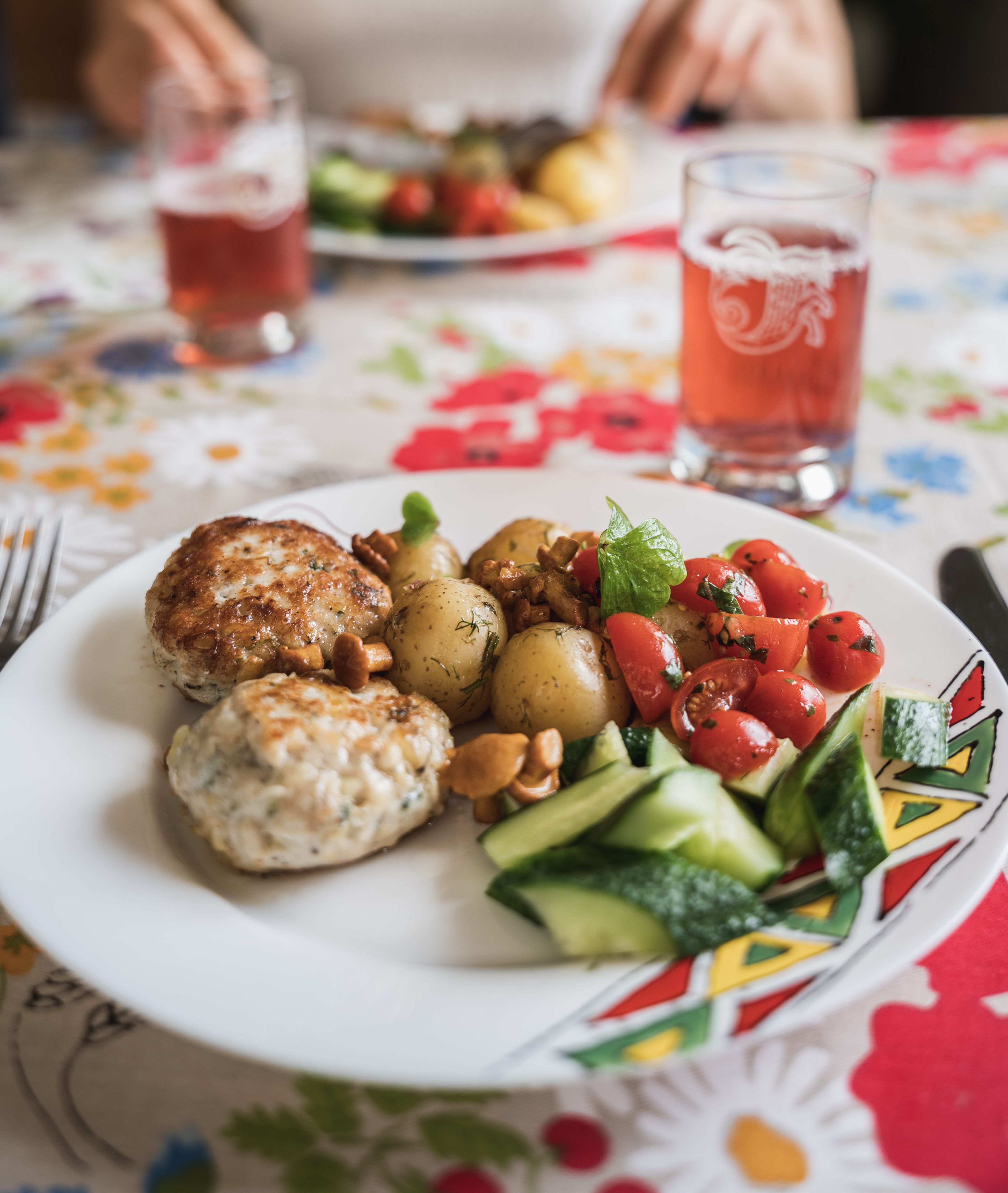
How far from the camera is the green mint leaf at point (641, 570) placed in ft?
4.44

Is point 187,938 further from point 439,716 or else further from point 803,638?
point 803,638

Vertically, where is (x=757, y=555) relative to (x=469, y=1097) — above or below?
above

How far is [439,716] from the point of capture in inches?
50.8

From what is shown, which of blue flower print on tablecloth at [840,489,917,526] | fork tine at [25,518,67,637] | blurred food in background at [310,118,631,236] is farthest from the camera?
blurred food in background at [310,118,631,236]

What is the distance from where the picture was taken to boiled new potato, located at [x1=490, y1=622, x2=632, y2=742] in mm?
1326

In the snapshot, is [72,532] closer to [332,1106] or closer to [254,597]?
[254,597]

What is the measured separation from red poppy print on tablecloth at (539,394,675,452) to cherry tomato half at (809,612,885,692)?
89 centimetres

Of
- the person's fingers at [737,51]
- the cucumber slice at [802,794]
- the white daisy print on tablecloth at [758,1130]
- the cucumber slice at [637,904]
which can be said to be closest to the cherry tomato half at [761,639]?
the cucumber slice at [802,794]

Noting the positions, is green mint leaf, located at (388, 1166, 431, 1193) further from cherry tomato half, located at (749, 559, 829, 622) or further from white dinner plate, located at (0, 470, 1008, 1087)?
cherry tomato half, located at (749, 559, 829, 622)

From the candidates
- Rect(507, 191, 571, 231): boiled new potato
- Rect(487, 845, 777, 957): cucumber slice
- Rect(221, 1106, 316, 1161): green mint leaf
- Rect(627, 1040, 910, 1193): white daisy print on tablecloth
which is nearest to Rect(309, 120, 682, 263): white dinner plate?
Rect(507, 191, 571, 231): boiled new potato

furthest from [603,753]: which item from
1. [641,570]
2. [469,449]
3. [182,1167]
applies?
[469,449]

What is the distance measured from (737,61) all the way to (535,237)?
1482 millimetres

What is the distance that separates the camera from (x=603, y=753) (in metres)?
1.22

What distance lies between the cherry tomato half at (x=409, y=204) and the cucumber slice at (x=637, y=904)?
226cm
